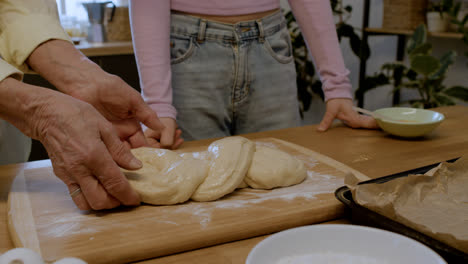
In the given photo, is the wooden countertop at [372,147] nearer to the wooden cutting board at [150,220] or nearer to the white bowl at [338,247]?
the wooden cutting board at [150,220]

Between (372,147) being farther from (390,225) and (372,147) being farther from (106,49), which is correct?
(106,49)

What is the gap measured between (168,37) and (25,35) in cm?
45

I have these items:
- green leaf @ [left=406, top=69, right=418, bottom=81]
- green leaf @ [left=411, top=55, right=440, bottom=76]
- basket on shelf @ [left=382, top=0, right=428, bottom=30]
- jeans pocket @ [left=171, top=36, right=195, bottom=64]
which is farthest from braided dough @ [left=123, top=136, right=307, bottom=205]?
basket on shelf @ [left=382, top=0, right=428, bottom=30]

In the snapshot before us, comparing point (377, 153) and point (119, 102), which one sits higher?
point (119, 102)

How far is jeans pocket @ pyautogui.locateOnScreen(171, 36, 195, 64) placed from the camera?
138 cm

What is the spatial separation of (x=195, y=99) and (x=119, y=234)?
0.74 m

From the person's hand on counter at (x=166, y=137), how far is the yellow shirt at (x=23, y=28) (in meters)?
0.37

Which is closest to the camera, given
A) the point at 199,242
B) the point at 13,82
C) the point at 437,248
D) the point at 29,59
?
the point at 437,248

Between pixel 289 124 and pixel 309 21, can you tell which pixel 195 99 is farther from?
pixel 309 21

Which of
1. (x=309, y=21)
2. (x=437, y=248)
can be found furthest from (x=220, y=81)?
(x=437, y=248)

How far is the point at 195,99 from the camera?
4.64 ft

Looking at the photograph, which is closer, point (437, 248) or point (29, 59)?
point (437, 248)

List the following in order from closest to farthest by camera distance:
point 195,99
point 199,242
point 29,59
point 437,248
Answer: point 437,248 → point 199,242 → point 29,59 → point 195,99

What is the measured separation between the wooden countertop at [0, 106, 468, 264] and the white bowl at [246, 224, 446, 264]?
0.61ft
